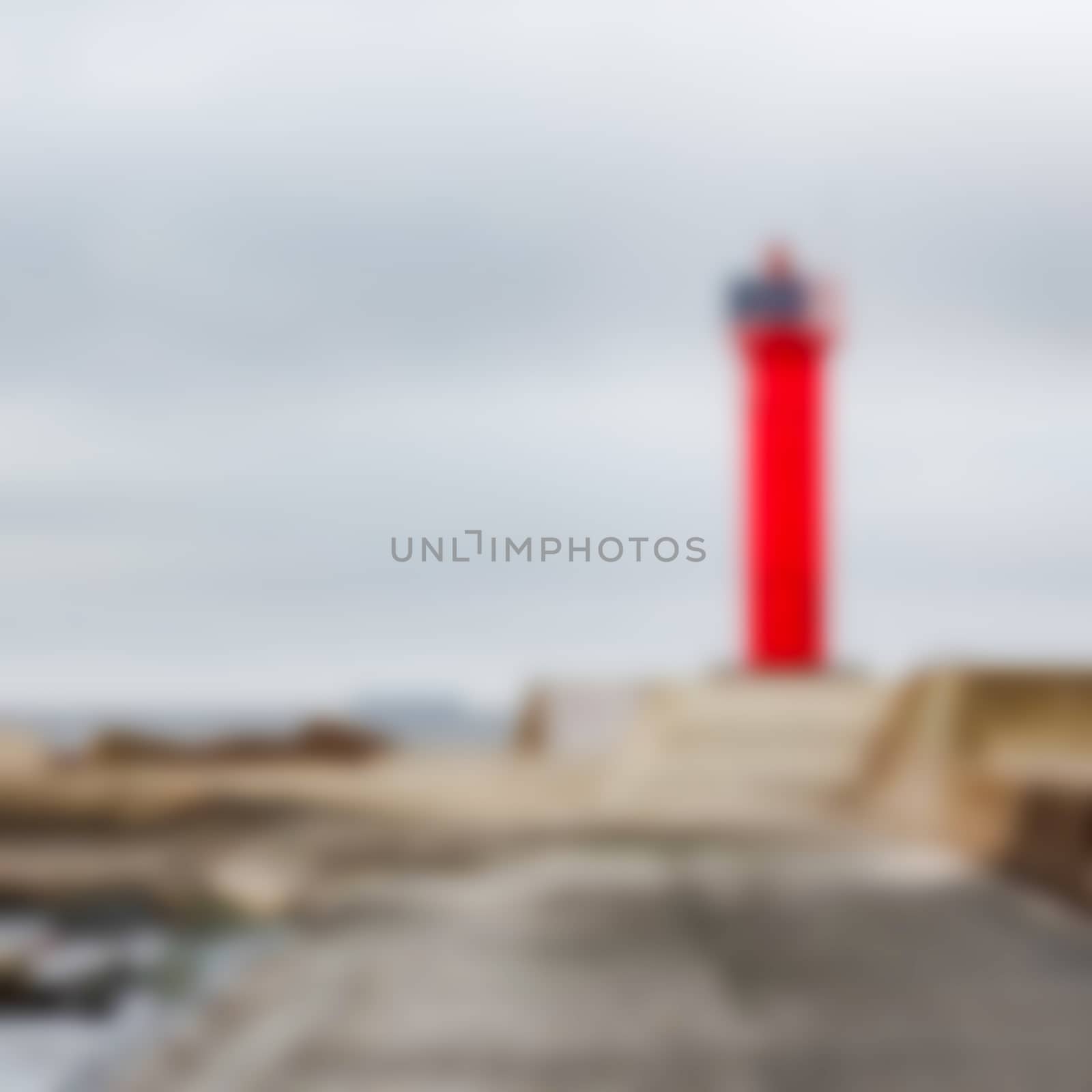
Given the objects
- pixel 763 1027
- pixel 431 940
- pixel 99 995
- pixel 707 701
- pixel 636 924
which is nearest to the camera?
pixel 763 1027

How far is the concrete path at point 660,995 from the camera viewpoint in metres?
1.97

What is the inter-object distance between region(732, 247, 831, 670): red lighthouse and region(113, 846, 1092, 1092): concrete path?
751cm

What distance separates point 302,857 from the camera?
4375 mm

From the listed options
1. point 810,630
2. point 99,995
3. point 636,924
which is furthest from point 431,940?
point 810,630

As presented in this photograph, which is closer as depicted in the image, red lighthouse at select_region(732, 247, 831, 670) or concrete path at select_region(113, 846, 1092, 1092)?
concrete path at select_region(113, 846, 1092, 1092)

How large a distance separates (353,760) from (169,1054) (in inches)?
264

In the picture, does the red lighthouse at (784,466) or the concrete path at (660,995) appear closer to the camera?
the concrete path at (660,995)

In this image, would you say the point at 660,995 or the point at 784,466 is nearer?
the point at 660,995

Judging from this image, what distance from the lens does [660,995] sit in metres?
2.50

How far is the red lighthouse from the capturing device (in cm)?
1145

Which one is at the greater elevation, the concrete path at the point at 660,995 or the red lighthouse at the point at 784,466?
the red lighthouse at the point at 784,466

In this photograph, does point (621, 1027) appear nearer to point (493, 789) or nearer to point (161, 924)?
point (161, 924)

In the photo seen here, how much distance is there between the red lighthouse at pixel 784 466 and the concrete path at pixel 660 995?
7511mm

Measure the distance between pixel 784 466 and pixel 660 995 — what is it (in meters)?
9.12
